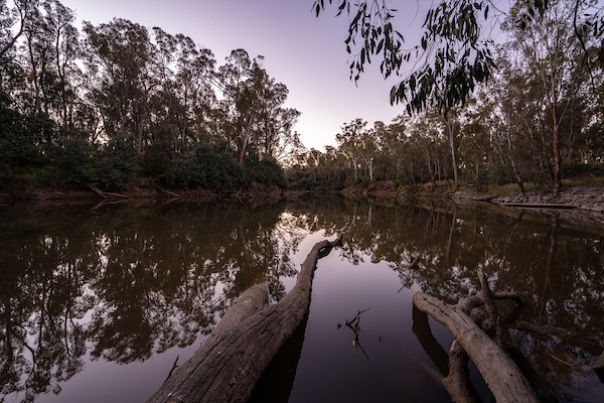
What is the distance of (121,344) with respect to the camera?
2.61 metres

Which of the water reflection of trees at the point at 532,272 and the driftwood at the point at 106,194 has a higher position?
the driftwood at the point at 106,194

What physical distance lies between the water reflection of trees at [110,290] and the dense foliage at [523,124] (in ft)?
11.9

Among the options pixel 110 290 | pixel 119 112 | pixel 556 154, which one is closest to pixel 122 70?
pixel 119 112

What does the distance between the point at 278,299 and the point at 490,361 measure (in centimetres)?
256

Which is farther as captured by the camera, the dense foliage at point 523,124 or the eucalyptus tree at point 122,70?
the eucalyptus tree at point 122,70

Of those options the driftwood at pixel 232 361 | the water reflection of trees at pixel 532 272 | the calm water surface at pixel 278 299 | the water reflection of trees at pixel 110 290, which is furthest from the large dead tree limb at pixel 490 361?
the water reflection of trees at pixel 110 290

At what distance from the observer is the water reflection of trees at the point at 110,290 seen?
246cm

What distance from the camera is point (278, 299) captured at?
3.74 m

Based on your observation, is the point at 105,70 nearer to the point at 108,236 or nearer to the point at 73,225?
the point at 73,225

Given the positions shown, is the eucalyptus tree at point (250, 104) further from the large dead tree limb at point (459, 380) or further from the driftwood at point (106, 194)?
the large dead tree limb at point (459, 380)

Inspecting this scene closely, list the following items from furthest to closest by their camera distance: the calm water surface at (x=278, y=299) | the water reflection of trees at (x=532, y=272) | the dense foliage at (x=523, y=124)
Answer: the dense foliage at (x=523, y=124), the water reflection of trees at (x=532, y=272), the calm water surface at (x=278, y=299)

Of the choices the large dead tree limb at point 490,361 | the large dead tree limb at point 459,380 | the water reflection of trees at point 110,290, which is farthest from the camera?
the water reflection of trees at point 110,290

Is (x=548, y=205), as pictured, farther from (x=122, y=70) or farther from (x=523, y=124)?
(x=122, y=70)

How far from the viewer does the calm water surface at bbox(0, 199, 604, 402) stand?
81.5 inches
